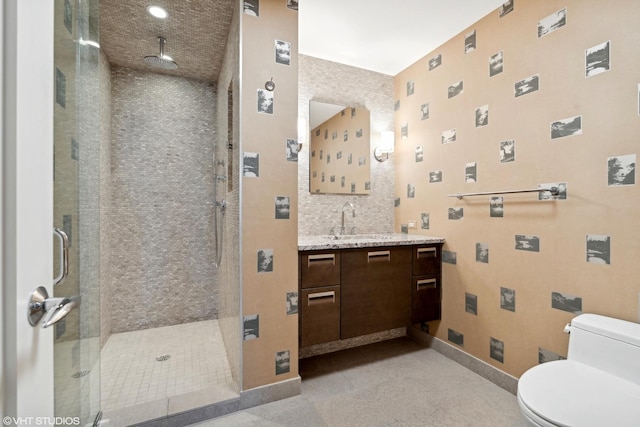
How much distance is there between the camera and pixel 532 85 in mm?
1787

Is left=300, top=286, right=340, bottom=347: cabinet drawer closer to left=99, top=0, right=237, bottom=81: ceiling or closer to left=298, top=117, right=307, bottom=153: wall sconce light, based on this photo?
left=298, top=117, right=307, bottom=153: wall sconce light

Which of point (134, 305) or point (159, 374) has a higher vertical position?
point (134, 305)

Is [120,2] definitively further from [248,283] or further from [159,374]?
[159,374]

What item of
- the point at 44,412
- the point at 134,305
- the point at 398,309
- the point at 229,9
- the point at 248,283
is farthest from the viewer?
the point at 134,305

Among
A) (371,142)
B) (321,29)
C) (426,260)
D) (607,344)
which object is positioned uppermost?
(321,29)

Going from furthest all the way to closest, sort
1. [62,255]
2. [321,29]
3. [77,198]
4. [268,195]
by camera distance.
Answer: [321,29], [268,195], [77,198], [62,255]

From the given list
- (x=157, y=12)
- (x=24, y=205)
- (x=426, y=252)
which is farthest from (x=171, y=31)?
(x=426, y=252)

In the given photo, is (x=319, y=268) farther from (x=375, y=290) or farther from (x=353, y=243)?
(x=375, y=290)

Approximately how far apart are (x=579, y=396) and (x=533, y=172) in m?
1.22

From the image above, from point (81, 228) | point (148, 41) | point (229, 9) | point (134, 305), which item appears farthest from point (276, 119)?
point (134, 305)

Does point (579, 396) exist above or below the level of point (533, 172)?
below

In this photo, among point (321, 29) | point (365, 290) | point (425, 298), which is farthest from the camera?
point (425, 298)

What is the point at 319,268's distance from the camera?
1946 mm

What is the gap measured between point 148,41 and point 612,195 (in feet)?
10.6
